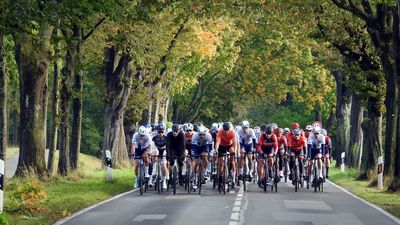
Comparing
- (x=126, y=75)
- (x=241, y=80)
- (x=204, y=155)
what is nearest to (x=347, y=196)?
(x=204, y=155)

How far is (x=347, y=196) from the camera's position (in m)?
27.2

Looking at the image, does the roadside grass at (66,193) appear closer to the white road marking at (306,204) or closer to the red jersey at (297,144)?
the white road marking at (306,204)

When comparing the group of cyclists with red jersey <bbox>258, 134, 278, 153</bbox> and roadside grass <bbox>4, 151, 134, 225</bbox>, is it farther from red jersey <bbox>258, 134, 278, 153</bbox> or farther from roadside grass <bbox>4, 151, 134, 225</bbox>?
roadside grass <bbox>4, 151, 134, 225</bbox>

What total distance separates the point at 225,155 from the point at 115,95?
55.2ft

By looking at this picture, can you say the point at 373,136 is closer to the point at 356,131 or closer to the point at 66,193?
the point at 356,131

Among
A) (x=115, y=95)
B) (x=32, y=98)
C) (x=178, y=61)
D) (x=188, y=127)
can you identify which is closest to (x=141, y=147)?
(x=188, y=127)

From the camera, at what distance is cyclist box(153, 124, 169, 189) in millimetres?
26859

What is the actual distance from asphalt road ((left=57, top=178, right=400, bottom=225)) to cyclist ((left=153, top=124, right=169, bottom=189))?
27.3 inches

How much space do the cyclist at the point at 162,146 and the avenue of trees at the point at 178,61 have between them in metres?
3.30

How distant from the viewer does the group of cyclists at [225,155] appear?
26594 millimetres

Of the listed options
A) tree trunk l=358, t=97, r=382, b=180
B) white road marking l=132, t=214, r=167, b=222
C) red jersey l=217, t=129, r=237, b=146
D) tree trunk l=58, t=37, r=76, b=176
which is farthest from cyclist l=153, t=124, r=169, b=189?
tree trunk l=358, t=97, r=382, b=180

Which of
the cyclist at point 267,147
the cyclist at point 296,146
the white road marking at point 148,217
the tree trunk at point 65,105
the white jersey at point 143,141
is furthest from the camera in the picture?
the tree trunk at point 65,105

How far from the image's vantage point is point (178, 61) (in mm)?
50656

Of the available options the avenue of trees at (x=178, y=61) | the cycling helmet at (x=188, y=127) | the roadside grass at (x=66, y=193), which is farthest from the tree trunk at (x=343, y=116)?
the cycling helmet at (x=188, y=127)
